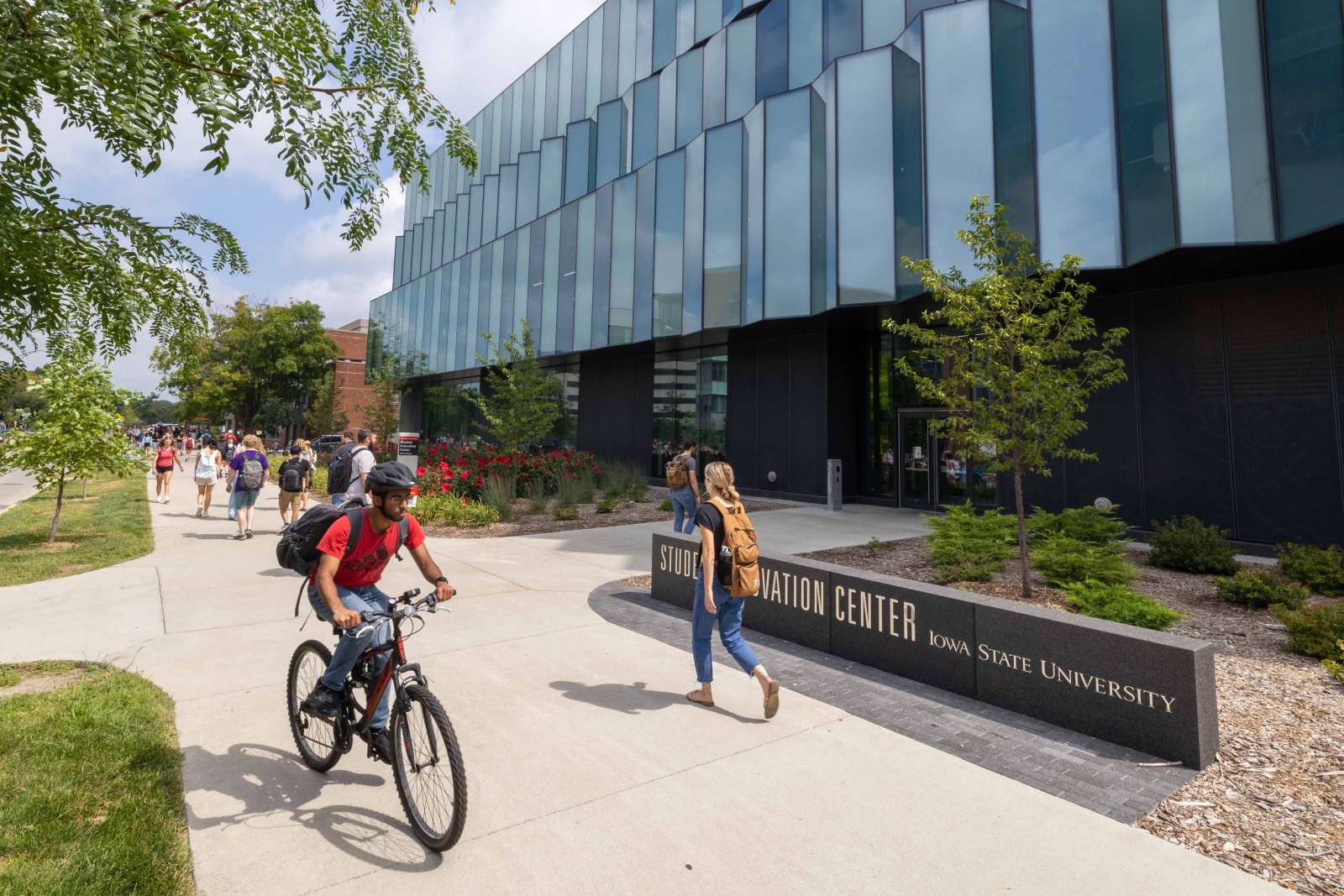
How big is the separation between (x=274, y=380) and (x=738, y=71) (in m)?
52.0

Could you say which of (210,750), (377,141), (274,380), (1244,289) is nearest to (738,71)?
(1244,289)

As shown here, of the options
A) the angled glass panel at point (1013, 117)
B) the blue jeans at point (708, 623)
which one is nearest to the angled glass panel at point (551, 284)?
the angled glass panel at point (1013, 117)

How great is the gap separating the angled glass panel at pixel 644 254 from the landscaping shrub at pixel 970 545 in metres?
14.2

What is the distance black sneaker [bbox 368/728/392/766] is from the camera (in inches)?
132

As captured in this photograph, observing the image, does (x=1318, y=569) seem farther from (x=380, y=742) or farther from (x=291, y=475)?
(x=291, y=475)

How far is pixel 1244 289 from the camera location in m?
12.7

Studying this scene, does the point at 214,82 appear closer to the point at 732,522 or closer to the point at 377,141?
the point at 377,141

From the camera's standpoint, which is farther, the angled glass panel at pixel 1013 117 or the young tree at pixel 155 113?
the angled glass panel at pixel 1013 117

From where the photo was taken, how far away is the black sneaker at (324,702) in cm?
345

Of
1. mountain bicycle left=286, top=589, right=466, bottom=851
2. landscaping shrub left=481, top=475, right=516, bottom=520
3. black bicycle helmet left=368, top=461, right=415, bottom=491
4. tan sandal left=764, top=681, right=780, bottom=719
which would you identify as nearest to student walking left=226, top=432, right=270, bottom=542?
landscaping shrub left=481, top=475, right=516, bottom=520

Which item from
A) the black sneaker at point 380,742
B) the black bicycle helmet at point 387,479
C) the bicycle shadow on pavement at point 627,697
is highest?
the black bicycle helmet at point 387,479

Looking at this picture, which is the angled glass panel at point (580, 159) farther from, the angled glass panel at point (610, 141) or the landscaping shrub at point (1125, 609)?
the landscaping shrub at point (1125, 609)

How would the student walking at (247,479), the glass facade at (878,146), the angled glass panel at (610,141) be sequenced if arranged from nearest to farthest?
the glass facade at (878,146) → the student walking at (247,479) → the angled glass panel at (610,141)

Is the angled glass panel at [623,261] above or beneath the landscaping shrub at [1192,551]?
above
